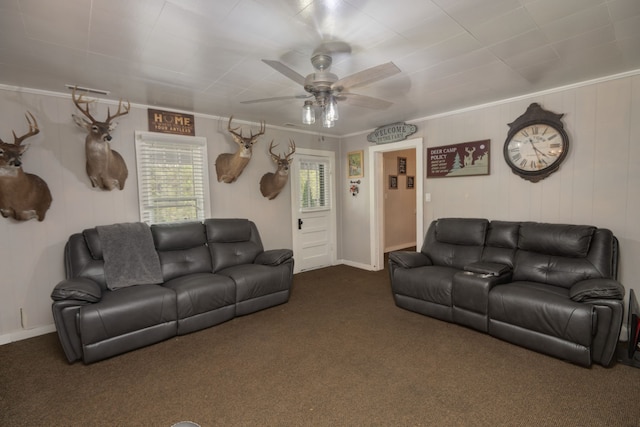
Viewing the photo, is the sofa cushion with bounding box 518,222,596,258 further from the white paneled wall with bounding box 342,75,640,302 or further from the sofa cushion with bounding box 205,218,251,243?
the sofa cushion with bounding box 205,218,251,243

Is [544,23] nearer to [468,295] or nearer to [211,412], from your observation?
[468,295]

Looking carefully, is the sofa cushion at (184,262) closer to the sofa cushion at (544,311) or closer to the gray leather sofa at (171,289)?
the gray leather sofa at (171,289)

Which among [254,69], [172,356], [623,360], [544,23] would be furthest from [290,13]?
[623,360]

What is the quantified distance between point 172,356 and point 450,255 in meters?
3.17

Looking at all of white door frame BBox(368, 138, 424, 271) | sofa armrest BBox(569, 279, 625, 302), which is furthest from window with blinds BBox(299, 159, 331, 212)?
sofa armrest BBox(569, 279, 625, 302)

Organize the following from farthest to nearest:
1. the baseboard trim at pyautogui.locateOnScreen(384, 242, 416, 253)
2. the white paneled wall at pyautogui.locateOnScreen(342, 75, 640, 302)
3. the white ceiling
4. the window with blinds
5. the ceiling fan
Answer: the baseboard trim at pyautogui.locateOnScreen(384, 242, 416, 253)
the window with blinds
the white paneled wall at pyautogui.locateOnScreen(342, 75, 640, 302)
the ceiling fan
the white ceiling

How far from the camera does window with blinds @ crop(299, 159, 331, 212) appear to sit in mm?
5297

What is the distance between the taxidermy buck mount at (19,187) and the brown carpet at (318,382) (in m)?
1.27

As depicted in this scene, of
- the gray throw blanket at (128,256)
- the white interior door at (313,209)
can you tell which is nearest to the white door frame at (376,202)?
the white interior door at (313,209)

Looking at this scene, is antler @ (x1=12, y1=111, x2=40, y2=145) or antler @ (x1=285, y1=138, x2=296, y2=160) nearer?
antler @ (x1=12, y1=111, x2=40, y2=145)

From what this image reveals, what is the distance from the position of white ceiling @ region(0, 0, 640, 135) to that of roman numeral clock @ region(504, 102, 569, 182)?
0.33 m

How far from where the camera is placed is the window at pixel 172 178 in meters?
3.71

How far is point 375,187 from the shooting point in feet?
17.2

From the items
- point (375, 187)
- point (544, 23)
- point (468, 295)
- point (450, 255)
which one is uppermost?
point (544, 23)
